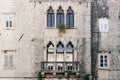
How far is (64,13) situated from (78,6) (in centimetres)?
138

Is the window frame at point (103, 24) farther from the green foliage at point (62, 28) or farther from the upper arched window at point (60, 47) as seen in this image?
the upper arched window at point (60, 47)

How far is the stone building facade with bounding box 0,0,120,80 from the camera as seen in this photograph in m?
51.6

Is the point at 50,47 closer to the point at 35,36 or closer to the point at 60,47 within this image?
the point at 60,47

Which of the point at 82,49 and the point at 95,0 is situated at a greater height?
the point at 95,0

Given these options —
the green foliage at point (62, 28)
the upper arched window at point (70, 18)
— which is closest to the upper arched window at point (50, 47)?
the green foliage at point (62, 28)

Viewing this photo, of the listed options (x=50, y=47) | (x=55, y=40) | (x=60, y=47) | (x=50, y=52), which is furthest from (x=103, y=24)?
(x=50, y=52)

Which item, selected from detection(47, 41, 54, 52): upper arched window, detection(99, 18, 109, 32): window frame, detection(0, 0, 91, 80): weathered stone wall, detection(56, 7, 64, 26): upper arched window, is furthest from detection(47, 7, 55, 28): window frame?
detection(99, 18, 109, 32): window frame

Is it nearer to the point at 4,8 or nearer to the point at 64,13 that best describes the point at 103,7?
the point at 64,13

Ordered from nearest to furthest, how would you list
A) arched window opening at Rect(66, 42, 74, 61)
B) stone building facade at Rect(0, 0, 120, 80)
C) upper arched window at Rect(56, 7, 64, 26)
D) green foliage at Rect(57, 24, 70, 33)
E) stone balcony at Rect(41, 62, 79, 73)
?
stone balcony at Rect(41, 62, 79, 73)
stone building facade at Rect(0, 0, 120, 80)
arched window opening at Rect(66, 42, 74, 61)
green foliage at Rect(57, 24, 70, 33)
upper arched window at Rect(56, 7, 64, 26)

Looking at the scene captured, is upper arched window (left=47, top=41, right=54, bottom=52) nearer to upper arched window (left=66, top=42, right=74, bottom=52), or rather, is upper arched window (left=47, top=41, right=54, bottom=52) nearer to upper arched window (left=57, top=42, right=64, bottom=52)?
upper arched window (left=57, top=42, right=64, bottom=52)

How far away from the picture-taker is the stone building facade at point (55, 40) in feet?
169

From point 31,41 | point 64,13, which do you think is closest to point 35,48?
point 31,41

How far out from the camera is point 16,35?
52.5m

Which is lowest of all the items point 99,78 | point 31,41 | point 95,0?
point 99,78
